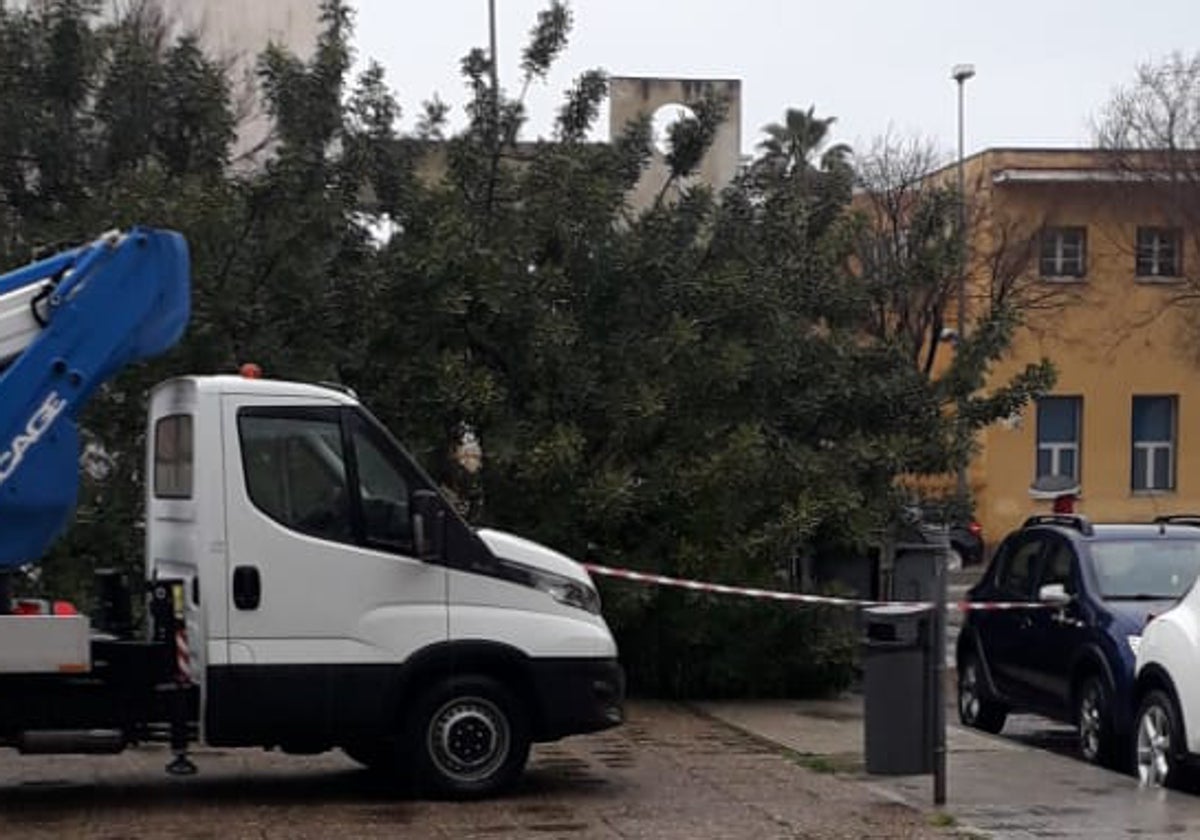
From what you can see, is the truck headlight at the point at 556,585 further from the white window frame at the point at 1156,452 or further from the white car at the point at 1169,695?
the white window frame at the point at 1156,452

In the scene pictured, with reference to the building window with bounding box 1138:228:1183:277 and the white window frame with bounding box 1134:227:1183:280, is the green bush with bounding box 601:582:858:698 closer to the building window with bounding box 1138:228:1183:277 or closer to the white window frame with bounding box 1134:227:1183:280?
the white window frame with bounding box 1134:227:1183:280

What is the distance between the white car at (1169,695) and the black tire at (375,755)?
4.44m

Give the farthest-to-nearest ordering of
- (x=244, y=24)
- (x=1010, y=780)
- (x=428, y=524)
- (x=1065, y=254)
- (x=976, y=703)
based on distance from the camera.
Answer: (x=1065, y=254)
(x=244, y=24)
(x=976, y=703)
(x=1010, y=780)
(x=428, y=524)

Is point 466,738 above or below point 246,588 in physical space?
below

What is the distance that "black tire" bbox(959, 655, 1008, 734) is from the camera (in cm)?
1547

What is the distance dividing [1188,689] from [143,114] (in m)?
9.13

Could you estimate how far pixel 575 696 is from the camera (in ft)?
37.1

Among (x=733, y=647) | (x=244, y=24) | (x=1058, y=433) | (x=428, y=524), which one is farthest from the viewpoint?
(x=1058, y=433)

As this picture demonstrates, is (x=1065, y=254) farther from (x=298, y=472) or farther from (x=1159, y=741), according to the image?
(x=298, y=472)

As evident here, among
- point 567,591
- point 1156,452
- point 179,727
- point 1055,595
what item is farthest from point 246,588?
point 1156,452

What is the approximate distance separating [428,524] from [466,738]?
1.19 m

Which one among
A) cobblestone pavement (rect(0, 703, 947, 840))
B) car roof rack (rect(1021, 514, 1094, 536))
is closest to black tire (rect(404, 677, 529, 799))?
cobblestone pavement (rect(0, 703, 947, 840))

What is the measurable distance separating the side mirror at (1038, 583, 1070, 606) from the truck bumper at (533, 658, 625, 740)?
3740mm

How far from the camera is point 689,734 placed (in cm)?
1444
